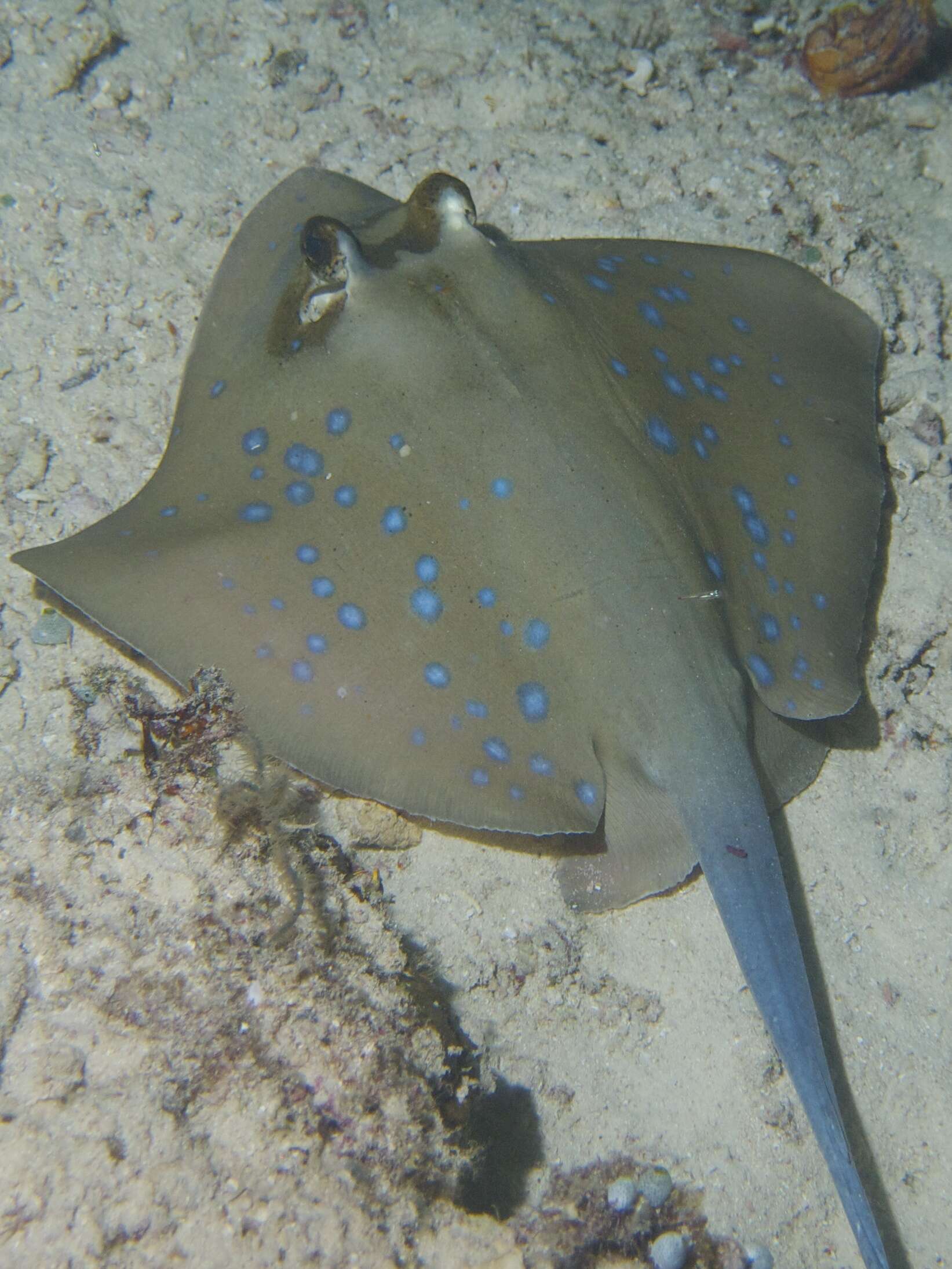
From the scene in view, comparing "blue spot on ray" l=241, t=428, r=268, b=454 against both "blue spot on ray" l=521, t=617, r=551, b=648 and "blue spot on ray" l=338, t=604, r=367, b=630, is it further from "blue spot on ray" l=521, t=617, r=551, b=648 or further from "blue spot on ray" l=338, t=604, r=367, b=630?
"blue spot on ray" l=521, t=617, r=551, b=648

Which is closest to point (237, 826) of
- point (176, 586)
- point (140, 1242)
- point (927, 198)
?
point (176, 586)

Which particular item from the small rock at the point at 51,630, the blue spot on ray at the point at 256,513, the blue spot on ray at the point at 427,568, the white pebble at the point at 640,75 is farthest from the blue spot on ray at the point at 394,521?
the white pebble at the point at 640,75

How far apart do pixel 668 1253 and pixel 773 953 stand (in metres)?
1.42

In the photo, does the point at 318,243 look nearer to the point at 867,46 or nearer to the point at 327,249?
the point at 327,249

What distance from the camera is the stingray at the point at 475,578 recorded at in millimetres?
3068

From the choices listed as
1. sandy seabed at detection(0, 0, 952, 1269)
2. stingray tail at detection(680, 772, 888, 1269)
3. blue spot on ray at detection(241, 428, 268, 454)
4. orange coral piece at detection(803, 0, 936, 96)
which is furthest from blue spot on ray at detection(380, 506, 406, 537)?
orange coral piece at detection(803, 0, 936, 96)

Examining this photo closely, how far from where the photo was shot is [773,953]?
9.45 feet

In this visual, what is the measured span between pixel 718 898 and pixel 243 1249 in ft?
6.46

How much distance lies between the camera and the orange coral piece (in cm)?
568

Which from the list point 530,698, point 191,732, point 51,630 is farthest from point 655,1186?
point 51,630

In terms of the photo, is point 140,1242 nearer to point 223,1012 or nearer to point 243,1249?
point 243,1249

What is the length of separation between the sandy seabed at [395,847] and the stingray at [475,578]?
711 mm

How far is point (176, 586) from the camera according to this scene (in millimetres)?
3117

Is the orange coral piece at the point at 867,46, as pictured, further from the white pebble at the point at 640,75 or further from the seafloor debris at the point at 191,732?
the seafloor debris at the point at 191,732
